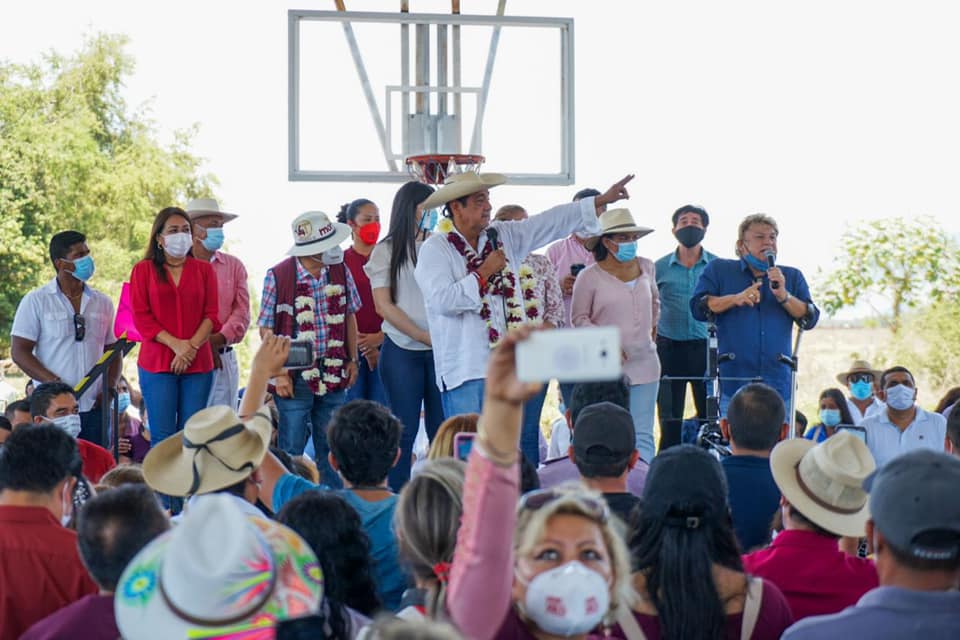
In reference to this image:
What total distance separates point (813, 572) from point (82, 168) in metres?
26.8

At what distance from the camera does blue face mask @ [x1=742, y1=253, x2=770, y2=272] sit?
8188 mm

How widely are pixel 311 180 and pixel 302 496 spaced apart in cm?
830

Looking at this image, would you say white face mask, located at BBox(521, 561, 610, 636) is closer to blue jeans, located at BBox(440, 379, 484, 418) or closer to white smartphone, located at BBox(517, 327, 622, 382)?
white smartphone, located at BBox(517, 327, 622, 382)

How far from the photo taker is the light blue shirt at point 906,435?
8086 mm

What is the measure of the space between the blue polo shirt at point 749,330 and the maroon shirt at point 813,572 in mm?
4293

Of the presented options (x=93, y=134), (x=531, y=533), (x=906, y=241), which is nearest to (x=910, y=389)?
(x=531, y=533)

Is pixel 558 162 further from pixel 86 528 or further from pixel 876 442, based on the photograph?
pixel 86 528

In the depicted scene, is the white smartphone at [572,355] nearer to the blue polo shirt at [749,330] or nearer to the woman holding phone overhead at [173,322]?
the woman holding phone overhead at [173,322]

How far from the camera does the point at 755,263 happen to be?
26.9 ft

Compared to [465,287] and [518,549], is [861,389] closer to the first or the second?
[465,287]

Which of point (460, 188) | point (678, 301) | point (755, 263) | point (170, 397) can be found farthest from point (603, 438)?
point (678, 301)

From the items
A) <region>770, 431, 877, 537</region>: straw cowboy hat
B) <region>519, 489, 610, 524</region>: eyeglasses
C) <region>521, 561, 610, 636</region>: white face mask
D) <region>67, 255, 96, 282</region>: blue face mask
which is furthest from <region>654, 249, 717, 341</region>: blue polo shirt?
<region>521, 561, 610, 636</region>: white face mask

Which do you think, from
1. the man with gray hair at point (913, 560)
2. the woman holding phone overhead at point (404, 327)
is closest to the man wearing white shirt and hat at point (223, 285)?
the woman holding phone overhead at point (404, 327)

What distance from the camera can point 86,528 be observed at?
126 inches
